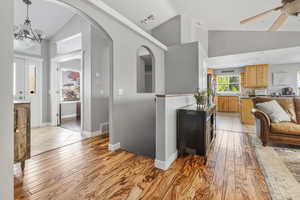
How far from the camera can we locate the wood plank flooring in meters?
1.38

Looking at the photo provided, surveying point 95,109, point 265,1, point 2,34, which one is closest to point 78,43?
point 95,109

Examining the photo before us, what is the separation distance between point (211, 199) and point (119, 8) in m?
3.96

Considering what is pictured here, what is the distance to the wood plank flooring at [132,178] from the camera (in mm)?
1377

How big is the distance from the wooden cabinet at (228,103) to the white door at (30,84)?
8.02 m

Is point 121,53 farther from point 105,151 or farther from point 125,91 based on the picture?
point 105,151

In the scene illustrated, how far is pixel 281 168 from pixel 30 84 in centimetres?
601

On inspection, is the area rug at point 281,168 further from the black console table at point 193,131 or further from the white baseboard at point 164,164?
the white baseboard at point 164,164

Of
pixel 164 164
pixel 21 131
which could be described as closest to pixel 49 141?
pixel 21 131

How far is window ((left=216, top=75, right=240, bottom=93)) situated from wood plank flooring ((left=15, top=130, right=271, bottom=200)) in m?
5.96

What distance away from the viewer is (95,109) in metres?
3.35

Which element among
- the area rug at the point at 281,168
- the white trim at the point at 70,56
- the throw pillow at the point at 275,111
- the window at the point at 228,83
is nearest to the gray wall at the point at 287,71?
the window at the point at 228,83

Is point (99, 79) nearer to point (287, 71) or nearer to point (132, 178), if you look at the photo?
point (132, 178)

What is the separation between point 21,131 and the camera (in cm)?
157

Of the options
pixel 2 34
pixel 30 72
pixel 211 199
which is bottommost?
pixel 211 199
